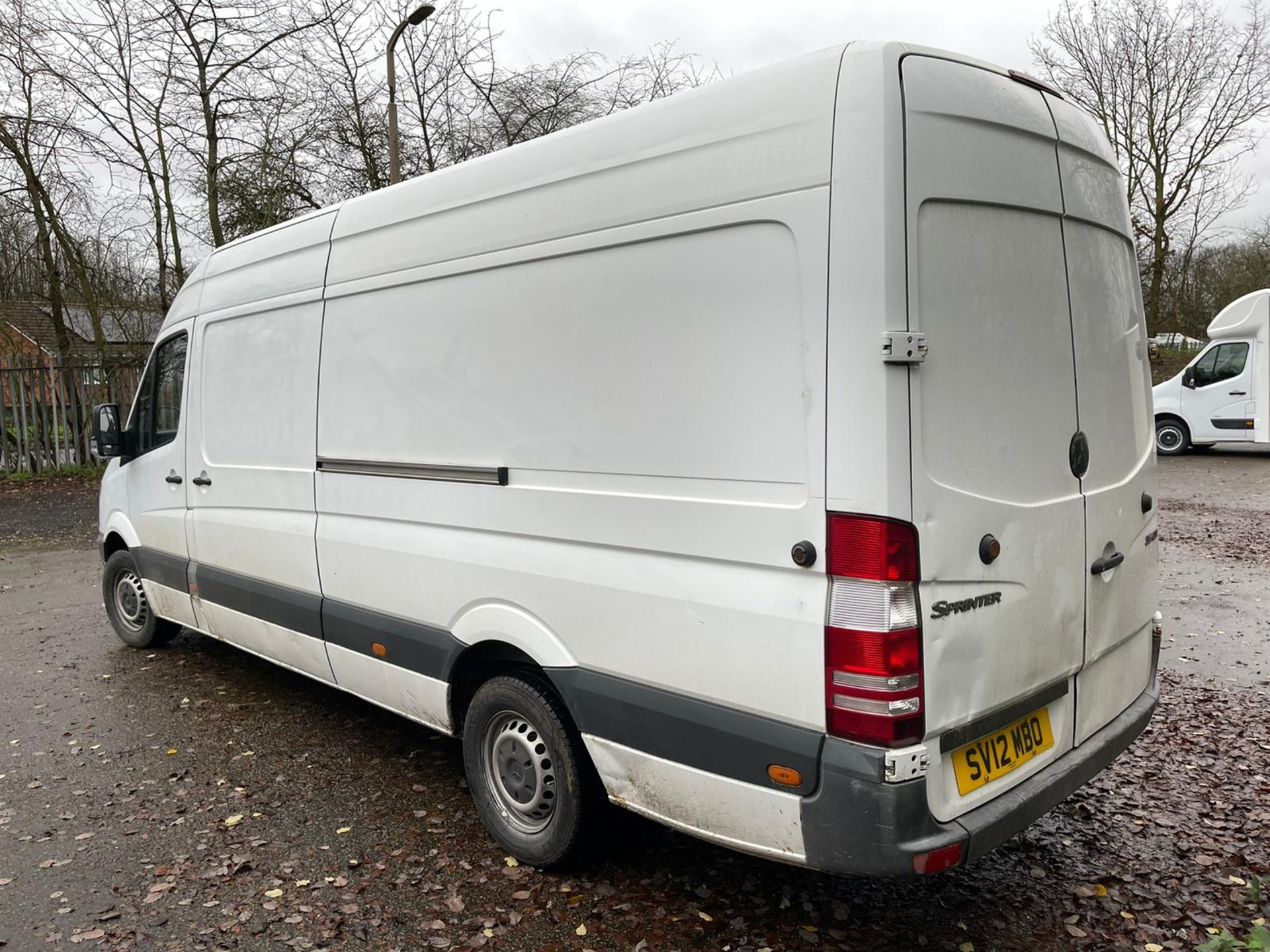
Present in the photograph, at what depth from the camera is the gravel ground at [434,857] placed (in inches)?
115

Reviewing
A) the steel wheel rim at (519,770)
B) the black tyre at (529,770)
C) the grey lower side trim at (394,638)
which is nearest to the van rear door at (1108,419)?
the black tyre at (529,770)

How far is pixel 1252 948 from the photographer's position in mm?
2443

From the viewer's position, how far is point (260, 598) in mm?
4617

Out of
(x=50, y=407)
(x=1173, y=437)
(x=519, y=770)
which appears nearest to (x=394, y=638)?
(x=519, y=770)

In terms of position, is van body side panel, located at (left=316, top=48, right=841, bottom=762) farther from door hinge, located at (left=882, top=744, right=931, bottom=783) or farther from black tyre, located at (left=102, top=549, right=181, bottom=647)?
black tyre, located at (left=102, top=549, right=181, bottom=647)

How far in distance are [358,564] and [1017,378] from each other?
271 cm

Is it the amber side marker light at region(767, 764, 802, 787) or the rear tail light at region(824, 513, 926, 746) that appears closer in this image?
the rear tail light at region(824, 513, 926, 746)

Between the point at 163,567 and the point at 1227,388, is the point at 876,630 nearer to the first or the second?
the point at 163,567

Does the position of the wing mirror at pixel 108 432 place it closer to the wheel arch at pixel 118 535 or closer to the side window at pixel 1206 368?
the wheel arch at pixel 118 535

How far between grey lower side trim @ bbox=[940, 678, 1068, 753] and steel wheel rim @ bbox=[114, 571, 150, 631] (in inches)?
210

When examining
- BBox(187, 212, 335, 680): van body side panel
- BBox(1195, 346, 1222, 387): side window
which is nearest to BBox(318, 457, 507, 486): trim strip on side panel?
BBox(187, 212, 335, 680): van body side panel

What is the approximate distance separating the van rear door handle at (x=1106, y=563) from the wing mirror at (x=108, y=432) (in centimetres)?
551

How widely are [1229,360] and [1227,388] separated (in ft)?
1.62

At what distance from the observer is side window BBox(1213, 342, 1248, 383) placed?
1628 cm
